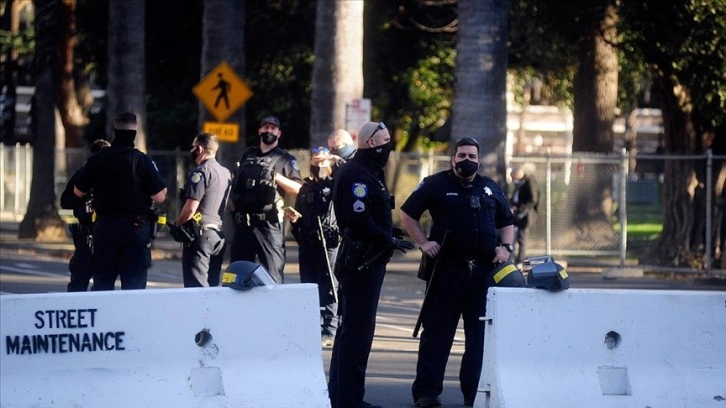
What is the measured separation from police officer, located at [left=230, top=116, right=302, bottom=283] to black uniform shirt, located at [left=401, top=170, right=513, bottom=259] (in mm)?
2751

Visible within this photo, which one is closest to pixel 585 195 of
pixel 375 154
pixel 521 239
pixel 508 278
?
pixel 521 239

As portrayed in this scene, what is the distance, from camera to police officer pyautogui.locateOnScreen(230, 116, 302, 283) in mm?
12078

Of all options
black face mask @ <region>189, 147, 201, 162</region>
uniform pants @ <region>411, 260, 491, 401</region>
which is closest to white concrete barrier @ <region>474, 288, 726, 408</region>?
uniform pants @ <region>411, 260, 491, 401</region>

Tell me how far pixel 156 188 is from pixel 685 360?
178 inches

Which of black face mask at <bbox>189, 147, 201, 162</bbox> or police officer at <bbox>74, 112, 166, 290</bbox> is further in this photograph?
black face mask at <bbox>189, 147, 201, 162</bbox>

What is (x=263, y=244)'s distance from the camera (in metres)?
12.1

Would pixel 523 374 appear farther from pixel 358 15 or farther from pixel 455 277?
pixel 358 15

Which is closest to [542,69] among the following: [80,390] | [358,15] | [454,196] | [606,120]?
[606,120]

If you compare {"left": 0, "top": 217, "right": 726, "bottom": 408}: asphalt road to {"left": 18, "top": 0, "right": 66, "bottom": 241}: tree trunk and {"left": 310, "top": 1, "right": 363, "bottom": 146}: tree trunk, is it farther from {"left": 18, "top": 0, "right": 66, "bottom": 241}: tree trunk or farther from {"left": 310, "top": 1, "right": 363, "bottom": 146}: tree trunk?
{"left": 310, "top": 1, "right": 363, "bottom": 146}: tree trunk

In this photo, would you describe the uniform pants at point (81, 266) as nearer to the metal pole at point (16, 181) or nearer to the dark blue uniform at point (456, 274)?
the dark blue uniform at point (456, 274)

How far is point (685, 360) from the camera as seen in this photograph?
28.4 ft

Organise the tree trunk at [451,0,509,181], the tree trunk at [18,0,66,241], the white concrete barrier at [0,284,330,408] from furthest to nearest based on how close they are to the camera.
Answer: the tree trunk at [18,0,66,241] → the tree trunk at [451,0,509,181] → the white concrete barrier at [0,284,330,408]

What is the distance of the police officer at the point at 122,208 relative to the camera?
10664 millimetres

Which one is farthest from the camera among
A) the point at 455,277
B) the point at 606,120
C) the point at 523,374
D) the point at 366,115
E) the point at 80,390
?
the point at 606,120
